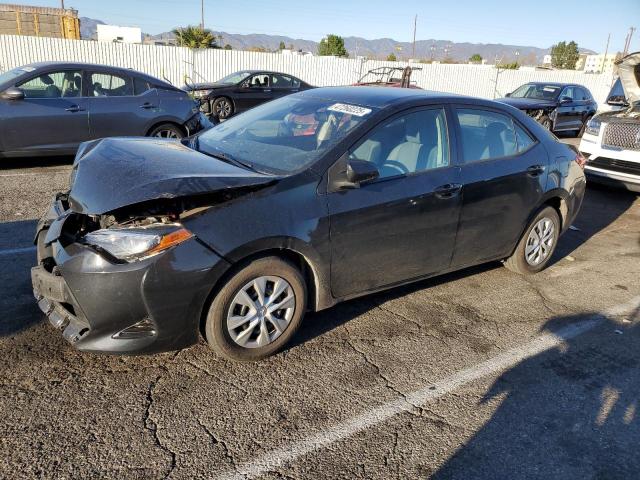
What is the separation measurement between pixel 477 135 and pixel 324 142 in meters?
1.43

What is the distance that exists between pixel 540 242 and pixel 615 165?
399 cm

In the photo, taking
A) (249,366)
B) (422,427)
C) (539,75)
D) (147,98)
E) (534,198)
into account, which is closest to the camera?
(422,427)

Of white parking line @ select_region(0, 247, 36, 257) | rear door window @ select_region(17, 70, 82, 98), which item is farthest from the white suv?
rear door window @ select_region(17, 70, 82, 98)

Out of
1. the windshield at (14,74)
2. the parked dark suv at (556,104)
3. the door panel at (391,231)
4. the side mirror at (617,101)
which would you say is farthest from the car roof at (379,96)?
the parked dark suv at (556,104)

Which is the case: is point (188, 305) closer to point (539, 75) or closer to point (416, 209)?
point (416, 209)

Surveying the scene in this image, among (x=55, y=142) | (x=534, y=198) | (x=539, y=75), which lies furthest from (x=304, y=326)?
(x=539, y=75)

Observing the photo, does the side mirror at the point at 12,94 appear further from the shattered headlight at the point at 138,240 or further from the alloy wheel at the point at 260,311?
the alloy wheel at the point at 260,311

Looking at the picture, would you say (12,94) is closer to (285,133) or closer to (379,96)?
(285,133)

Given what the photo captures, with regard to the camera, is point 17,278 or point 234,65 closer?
point 17,278

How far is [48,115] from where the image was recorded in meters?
7.70

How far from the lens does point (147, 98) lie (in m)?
8.55

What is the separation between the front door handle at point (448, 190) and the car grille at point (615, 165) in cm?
509

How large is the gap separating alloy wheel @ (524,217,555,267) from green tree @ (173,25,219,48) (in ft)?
116

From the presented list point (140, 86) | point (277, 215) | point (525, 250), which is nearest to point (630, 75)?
point (525, 250)
